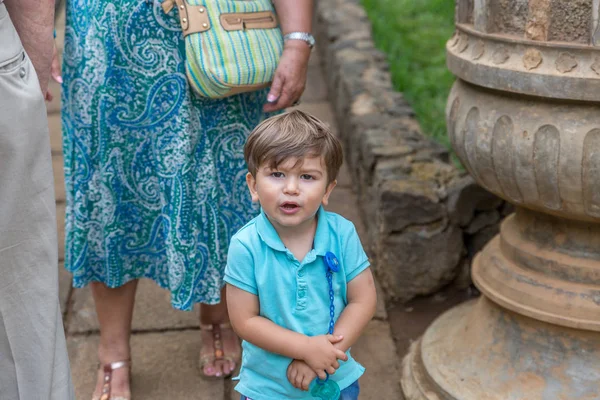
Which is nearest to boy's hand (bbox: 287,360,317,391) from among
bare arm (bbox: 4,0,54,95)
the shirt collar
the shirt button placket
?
the shirt button placket

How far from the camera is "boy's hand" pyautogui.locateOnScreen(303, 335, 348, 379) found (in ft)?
6.15

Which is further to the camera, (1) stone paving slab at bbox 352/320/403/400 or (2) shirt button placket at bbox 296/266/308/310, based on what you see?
(1) stone paving slab at bbox 352/320/403/400

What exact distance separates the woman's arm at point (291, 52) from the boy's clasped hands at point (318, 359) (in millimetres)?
800

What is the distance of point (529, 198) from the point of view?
238 centimetres

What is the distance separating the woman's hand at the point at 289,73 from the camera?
95.3 inches

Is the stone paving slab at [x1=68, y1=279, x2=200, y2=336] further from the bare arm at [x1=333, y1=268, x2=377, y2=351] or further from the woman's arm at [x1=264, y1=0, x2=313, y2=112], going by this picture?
the bare arm at [x1=333, y1=268, x2=377, y2=351]

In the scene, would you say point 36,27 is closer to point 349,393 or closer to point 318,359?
point 318,359

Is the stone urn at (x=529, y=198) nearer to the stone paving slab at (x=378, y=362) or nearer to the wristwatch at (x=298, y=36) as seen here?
the stone paving slab at (x=378, y=362)

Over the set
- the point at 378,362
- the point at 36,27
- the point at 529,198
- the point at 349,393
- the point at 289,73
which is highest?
the point at 36,27

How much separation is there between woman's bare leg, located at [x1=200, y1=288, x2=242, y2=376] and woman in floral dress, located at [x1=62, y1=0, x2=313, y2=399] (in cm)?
15

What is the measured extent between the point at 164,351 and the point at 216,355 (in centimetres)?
24

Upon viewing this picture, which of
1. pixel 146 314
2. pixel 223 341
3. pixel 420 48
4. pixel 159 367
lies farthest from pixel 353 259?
pixel 420 48

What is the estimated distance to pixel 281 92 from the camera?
245 cm

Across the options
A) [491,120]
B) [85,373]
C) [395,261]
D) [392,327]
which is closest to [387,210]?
[395,261]
